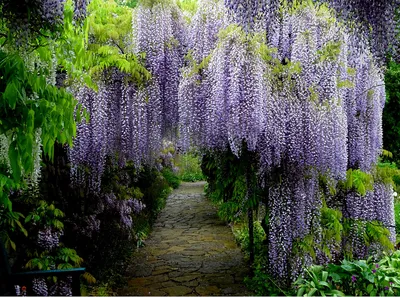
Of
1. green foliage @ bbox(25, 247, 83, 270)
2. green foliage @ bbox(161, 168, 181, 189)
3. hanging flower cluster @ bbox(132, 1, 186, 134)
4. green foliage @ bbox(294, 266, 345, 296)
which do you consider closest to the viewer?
green foliage @ bbox(294, 266, 345, 296)

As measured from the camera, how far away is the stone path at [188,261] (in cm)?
534

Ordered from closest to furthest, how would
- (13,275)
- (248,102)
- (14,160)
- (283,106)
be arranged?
(14,160) → (13,275) → (248,102) → (283,106)

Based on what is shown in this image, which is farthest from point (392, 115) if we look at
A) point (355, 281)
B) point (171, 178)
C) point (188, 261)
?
point (171, 178)

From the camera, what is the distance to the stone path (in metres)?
5.34

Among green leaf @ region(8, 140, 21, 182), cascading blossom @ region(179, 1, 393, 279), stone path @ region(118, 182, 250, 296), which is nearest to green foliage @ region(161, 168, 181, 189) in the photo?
stone path @ region(118, 182, 250, 296)

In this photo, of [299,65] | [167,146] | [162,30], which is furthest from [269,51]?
[167,146]

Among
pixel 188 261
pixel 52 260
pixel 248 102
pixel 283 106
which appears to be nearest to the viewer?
pixel 52 260

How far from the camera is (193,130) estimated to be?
4.68 m

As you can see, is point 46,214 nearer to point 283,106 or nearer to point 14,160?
point 14,160

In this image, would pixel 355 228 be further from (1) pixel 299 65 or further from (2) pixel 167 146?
(2) pixel 167 146

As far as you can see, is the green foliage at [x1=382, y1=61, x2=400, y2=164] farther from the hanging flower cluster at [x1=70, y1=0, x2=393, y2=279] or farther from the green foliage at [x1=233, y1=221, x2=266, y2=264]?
the hanging flower cluster at [x1=70, y1=0, x2=393, y2=279]

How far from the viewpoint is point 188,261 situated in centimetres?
653

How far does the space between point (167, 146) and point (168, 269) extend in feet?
25.6

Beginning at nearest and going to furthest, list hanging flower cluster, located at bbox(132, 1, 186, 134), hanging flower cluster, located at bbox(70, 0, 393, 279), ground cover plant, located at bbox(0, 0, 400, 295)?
ground cover plant, located at bbox(0, 0, 400, 295)
hanging flower cluster, located at bbox(70, 0, 393, 279)
hanging flower cluster, located at bbox(132, 1, 186, 134)
